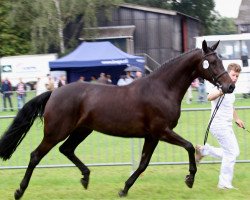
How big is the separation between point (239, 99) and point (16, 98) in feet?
29.3

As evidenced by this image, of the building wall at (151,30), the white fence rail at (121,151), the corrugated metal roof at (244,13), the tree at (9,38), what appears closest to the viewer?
the white fence rail at (121,151)

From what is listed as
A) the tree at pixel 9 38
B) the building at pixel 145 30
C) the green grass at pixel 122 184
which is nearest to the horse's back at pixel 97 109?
the green grass at pixel 122 184

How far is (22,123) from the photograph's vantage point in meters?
8.41

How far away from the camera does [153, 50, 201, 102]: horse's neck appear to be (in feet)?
25.8

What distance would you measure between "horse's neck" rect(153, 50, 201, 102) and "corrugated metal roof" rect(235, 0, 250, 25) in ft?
155

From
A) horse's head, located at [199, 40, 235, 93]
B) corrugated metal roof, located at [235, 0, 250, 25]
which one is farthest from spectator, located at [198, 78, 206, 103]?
corrugated metal roof, located at [235, 0, 250, 25]

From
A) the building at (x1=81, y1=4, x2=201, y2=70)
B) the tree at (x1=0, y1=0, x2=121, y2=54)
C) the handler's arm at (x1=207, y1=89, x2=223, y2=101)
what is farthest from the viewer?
the building at (x1=81, y1=4, x2=201, y2=70)

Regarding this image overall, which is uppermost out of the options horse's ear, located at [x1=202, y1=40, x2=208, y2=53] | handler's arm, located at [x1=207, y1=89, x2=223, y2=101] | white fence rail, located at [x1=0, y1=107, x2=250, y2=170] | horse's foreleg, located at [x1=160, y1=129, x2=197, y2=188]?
horse's ear, located at [x1=202, y1=40, x2=208, y2=53]

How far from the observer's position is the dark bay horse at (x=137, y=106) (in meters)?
7.72

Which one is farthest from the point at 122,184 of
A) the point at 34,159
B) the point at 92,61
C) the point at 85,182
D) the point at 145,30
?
the point at 145,30

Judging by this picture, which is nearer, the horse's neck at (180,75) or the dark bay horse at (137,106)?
the dark bay horse at (137,106)

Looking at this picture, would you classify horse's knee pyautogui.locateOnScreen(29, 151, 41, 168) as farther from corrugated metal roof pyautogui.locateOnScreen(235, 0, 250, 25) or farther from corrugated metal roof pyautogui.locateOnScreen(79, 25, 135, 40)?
corrugated metal roof pyautogui.locateOnScreen(235, 0, 250, 25)

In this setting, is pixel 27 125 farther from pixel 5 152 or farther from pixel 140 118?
pixel 140 118

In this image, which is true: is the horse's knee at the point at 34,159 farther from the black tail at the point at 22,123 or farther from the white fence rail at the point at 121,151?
the white fence rail at the point at 121,151
